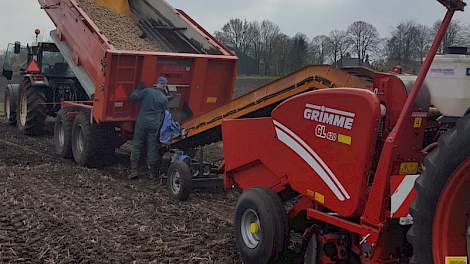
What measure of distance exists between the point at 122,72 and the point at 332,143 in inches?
194

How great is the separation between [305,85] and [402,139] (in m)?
1.83

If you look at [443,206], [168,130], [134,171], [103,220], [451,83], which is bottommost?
[103,220]

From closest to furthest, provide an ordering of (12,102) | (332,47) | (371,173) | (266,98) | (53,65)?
(371,173)
(266,98)
(53,65)
(12,102)
(332,47)

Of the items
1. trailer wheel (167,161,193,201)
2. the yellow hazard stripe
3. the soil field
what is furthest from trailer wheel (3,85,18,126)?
the yellow hazard stripe

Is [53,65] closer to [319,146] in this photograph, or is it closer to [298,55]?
[319,146]

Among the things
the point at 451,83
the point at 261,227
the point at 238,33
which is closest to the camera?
the point at 451,83

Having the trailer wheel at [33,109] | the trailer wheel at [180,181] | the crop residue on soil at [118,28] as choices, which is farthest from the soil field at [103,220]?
the trailer wheel at [33,109]

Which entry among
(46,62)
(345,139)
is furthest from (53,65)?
(345,139)

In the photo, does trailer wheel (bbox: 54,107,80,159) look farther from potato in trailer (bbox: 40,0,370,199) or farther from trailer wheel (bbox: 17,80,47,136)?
trailer wheel (bbox: 17,80,47,136)

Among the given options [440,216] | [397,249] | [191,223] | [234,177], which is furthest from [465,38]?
[191,223]

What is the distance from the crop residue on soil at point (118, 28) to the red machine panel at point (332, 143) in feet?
15.5

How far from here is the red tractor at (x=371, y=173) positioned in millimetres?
2852

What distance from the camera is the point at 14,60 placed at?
14.3m

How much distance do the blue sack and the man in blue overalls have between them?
0.48 ft
